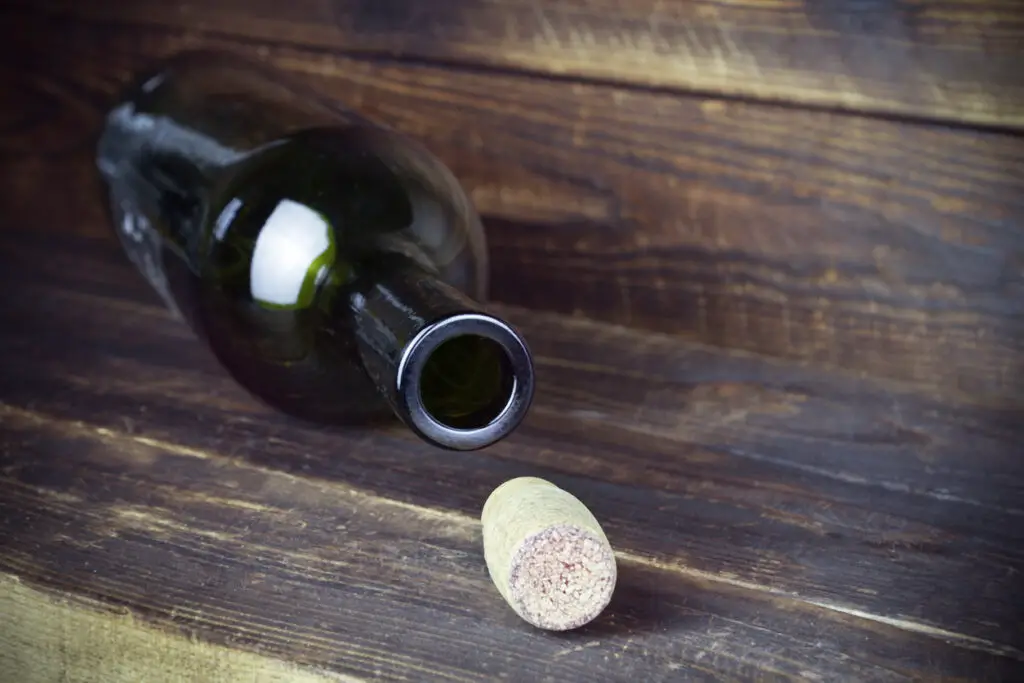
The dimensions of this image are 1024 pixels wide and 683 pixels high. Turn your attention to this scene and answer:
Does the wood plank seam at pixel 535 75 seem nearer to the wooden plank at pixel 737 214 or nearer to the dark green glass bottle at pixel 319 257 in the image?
the wooden plank at pixel 737 214

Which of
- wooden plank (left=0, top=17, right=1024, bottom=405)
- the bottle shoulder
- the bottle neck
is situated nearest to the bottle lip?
the bottle neck

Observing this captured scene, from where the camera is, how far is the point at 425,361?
514 millimetres

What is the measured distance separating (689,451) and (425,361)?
0.30 m

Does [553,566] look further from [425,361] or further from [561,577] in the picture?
[425,361]

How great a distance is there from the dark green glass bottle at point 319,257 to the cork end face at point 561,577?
0.07 meters

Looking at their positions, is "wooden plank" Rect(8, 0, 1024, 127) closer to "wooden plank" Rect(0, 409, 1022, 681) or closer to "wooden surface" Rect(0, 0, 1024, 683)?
"wooden surface" Rect(0, 0, 1024, 683)

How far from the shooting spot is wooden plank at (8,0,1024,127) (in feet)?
2.61

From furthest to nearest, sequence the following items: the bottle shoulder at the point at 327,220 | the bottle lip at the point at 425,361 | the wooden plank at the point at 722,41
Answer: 1. the wooden plank at the point at 722,41
2. the bottle shoulder at the point at 327,220
3. the bottle lip at the point at 425,361

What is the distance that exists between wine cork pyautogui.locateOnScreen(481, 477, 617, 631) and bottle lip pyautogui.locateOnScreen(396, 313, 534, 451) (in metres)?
0.06

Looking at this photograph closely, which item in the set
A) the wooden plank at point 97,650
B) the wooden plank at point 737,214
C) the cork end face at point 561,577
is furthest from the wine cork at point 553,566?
the wooden plank at point 737,214

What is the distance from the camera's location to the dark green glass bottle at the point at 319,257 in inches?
21.6

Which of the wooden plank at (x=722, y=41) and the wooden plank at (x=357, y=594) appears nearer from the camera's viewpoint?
the wooden plank at (x=357, y=594)

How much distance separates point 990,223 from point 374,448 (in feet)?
1.64

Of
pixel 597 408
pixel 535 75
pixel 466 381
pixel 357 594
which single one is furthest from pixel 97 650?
pixel 535 75
